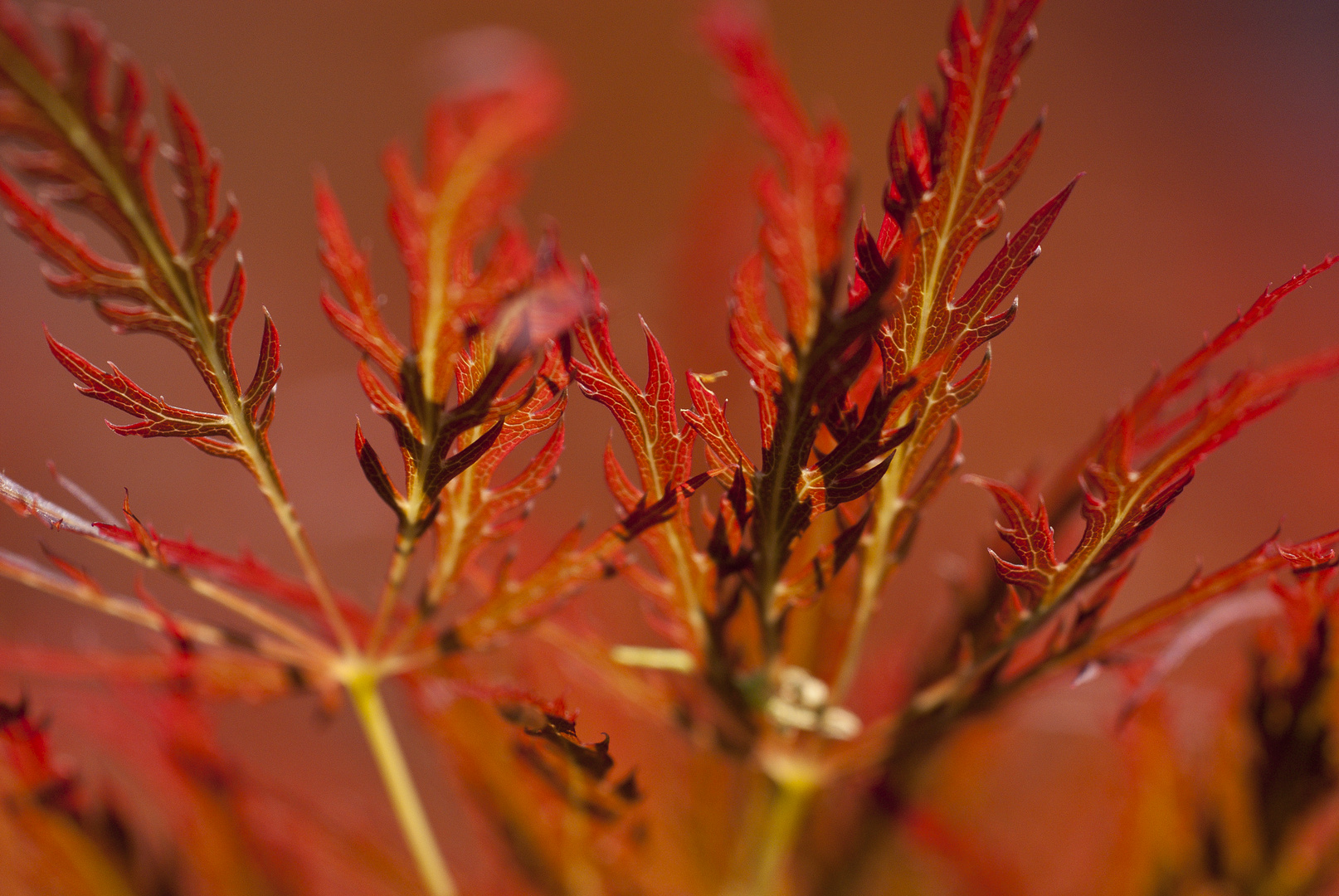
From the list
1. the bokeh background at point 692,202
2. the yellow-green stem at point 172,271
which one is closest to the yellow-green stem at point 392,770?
the yellow-green stem at point 172,271

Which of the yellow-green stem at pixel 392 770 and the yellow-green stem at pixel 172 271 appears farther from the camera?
the yellow-green stem at pixel 392 770

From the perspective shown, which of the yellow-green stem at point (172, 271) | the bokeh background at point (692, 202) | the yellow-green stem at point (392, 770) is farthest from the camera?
the bokeh background at point (692, 202)

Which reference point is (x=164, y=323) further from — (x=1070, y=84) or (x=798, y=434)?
(x=1070, y=84)

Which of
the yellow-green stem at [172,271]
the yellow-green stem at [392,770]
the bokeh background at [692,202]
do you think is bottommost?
the yellow-green stem at [392,770]

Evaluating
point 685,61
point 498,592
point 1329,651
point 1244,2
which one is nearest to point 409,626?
point 498,592

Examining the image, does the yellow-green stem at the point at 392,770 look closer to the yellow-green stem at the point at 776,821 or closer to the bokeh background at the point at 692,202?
the yellow-green stem at the point at 776,821

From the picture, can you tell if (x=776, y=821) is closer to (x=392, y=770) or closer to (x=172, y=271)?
(x=392, y=770)

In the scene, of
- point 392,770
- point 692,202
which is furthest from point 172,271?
point 692,202

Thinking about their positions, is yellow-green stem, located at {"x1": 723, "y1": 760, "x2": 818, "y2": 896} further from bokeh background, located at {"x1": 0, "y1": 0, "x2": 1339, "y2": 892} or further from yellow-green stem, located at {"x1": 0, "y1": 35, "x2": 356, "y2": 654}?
bokeh background, located at {"x1": 0, "y1": 0, "x2": 1339, "y2": 892}
